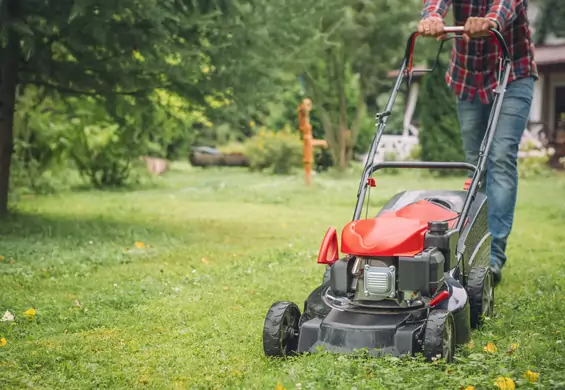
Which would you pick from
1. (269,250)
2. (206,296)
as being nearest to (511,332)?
(206,296)

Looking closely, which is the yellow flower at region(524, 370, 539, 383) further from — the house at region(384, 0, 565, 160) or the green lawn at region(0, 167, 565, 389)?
the house at region(384, 0, 565, 160)

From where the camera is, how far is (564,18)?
2158 cm

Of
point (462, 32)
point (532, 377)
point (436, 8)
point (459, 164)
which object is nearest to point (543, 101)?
point (436, 8)

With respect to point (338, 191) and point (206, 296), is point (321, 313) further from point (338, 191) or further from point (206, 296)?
point (338, 191)

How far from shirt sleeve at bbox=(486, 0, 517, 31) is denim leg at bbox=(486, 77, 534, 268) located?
414mm

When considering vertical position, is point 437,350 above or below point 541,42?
below

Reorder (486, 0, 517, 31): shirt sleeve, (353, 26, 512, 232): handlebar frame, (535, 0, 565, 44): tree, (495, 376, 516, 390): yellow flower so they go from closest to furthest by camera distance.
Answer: (495, 376, 516, 390): yellow flower < (353, 26, 512, 232): handlebar frame < (486, 0, 517, 31): shirt sleeve < (535, 0, 565, 44): tree

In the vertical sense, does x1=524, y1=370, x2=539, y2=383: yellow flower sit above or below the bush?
above

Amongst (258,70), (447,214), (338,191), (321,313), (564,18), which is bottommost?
(338,191)

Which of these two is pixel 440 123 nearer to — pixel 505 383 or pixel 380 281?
pixel 380 281

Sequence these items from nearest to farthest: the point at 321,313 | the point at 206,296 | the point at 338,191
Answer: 1. the point at 321,313
2. the point at 206,296
3. the point at 338,191

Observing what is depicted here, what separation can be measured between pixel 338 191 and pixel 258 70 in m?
4.90

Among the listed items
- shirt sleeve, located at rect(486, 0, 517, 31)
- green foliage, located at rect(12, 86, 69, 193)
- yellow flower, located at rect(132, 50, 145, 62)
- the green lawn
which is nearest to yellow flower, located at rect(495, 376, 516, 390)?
the green lawn

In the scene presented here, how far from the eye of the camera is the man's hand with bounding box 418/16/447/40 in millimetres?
4039
